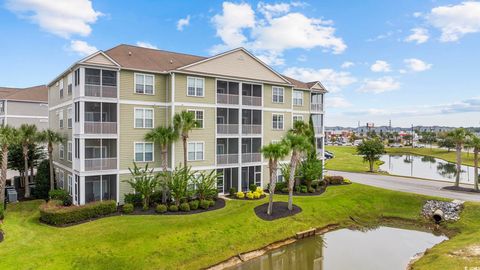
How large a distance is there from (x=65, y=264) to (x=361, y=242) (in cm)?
1867

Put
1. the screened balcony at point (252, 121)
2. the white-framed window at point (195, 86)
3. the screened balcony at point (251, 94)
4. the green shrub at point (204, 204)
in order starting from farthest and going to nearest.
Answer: the screened balcony at point (252, 121) → the screened balcony at point (251, 94) → the white-framed window at point (195, 86) → the green shrub at point (204, 204)

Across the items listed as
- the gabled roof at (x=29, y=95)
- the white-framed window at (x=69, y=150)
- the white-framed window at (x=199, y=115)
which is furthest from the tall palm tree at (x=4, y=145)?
the gabled roof at (x=29, y=95)

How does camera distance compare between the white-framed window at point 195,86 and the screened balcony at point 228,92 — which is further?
the screened balcony at point 228,92

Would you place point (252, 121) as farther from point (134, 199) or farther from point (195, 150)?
point (134, 199)

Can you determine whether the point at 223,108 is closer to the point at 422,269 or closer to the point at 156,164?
the point at 156,164

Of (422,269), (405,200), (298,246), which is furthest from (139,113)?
(405,200)

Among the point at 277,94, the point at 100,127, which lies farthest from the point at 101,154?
the point at 277,94

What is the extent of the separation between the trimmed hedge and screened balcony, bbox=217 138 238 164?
10.6 m

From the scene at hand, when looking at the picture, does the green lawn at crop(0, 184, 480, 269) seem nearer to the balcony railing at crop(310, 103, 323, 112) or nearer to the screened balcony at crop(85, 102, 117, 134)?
the screened balcony at crop(85, 102, 117, 134)

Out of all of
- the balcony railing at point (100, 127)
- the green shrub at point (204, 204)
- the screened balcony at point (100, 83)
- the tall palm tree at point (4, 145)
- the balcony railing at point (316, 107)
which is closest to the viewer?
the tall palm tree at point (4, 145)

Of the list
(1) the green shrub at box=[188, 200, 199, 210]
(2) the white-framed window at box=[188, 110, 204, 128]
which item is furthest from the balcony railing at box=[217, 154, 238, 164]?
(1) the green shrub at box=[188, 200, 199, 210]

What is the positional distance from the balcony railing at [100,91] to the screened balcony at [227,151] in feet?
35.5

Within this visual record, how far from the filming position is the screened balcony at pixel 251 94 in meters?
30.7

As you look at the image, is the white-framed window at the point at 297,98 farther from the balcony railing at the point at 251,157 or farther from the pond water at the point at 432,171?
the pond water at the point at 432,171
